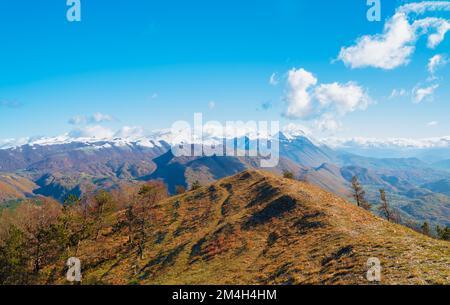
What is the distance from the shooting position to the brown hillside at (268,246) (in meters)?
33.0

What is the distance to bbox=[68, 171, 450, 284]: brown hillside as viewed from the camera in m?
33.0

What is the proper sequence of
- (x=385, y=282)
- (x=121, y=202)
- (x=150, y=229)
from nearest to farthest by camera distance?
(x=385, y=282)
(x=150, y=229)
(x=121, y=202)

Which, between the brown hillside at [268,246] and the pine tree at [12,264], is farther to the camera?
the pine tree at [12,264]

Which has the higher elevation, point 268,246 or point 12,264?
point 268,246

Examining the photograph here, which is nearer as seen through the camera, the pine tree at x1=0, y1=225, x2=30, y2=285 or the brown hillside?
the brown hillside

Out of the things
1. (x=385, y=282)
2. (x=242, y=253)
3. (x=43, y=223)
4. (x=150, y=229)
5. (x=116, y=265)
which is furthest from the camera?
(x=150, y=229)

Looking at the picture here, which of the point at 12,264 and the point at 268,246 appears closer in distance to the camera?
the point at 12,264

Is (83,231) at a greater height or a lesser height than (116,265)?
greater

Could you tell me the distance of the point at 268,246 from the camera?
53.2m
